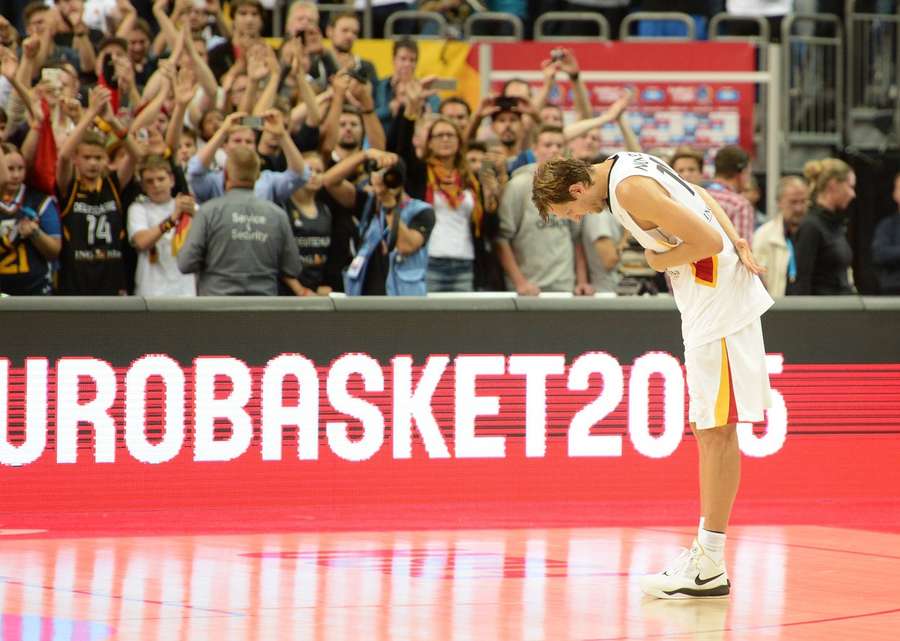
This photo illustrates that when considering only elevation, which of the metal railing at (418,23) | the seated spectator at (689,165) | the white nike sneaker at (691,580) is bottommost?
the white nike sneaker at (691,580)

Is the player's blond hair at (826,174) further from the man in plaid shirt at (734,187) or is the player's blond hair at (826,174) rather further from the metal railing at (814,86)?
the metal railing at (814,86)

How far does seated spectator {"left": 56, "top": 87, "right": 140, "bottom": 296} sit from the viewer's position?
10.6m

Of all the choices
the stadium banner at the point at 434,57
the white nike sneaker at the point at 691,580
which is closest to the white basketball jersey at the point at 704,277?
the white nike sneaker at the point at 691,580

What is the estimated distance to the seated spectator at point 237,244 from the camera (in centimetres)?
1012

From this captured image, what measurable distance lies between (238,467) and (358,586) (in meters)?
2.25

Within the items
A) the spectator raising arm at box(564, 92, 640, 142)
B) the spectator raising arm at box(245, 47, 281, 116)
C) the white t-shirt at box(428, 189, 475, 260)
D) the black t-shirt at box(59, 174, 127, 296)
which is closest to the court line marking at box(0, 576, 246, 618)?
the black t-shirt at box(59, 174, 127, 296)

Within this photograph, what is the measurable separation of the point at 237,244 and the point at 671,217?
12.7 feet

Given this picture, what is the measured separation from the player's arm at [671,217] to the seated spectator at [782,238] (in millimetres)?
5256

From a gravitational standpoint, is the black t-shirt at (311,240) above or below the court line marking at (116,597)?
above

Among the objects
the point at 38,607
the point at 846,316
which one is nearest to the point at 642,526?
the point at 846,316

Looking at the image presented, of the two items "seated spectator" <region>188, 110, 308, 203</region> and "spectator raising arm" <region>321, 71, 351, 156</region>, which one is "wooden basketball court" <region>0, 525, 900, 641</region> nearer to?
"seated spectator" <region>188, 110, 308, 203</region>

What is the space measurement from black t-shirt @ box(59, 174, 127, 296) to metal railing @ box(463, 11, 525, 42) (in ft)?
17.7

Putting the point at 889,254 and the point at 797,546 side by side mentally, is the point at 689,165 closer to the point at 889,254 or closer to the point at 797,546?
the point at 889,254

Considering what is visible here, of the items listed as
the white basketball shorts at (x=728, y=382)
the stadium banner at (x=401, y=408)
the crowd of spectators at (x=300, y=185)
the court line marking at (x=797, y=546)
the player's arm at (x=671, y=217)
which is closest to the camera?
the player's arm at (x=671, y=217)
